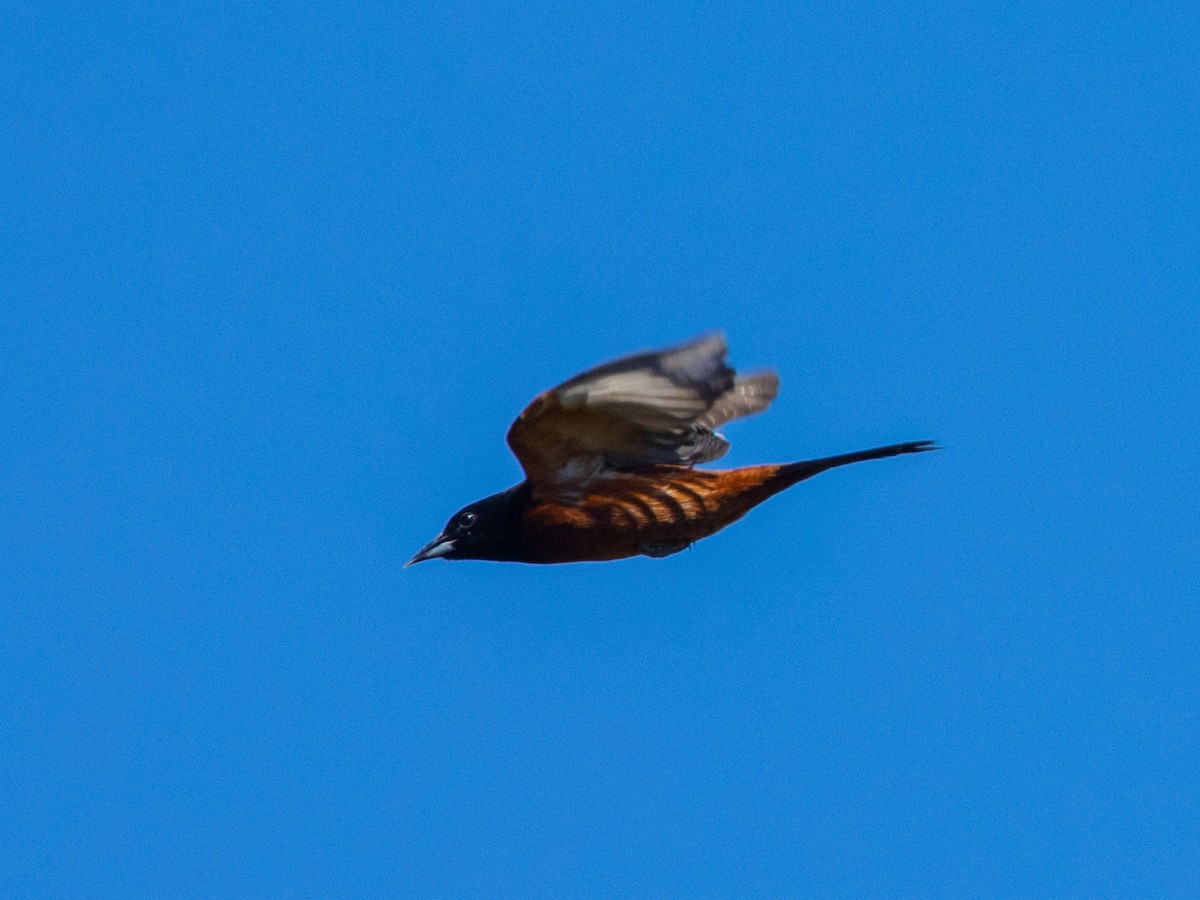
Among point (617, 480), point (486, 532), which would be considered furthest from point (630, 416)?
point (486, 532)

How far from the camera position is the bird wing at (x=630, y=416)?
11328 millimetres

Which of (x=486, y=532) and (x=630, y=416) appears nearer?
(x=630, y=416)

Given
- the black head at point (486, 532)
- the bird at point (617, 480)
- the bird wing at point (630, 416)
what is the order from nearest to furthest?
the bird wing at point (630, 416) < the bird at point (617, 480) < the black head at point (486, 532)

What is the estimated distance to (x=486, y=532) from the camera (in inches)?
539

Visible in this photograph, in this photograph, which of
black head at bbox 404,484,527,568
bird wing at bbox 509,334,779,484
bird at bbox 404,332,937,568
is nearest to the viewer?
bird wing at bbox 509,334,779,484

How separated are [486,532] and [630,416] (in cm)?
172

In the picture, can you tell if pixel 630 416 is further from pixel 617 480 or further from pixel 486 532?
pixel 486 532

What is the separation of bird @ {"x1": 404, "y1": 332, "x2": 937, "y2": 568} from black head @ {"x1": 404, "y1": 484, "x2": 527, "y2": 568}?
0.04ft

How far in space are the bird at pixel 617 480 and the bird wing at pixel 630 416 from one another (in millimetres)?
10

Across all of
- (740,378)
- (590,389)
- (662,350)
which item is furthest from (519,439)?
(740,378)

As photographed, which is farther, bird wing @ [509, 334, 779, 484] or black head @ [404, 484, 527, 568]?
black head @ [404, 484, 527, 568]

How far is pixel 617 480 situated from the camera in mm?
13094

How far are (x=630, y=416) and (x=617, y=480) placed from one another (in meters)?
0.68

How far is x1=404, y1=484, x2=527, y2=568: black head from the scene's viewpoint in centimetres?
1343
